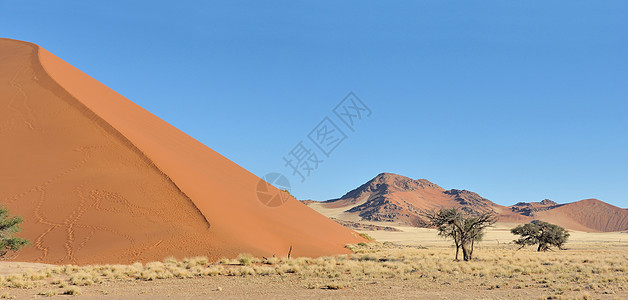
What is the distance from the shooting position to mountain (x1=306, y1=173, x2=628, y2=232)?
504 ft

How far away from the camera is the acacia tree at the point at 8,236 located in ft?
70.3

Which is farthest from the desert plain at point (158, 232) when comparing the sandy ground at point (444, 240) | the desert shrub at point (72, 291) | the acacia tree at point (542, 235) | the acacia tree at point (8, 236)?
the sandy ground at point (444, 240)

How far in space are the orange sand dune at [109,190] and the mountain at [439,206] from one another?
11165 cm

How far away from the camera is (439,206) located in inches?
6855

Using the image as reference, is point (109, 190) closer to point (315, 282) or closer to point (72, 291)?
point (72, 291)

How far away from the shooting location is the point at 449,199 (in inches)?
7372

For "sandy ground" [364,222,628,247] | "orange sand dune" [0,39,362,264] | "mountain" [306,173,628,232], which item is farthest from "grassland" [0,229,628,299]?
"mountain" [306,173,628,232]

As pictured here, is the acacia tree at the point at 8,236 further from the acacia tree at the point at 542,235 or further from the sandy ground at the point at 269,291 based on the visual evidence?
the acacia tree at the point at 542,235

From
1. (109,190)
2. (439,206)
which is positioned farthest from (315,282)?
(439,206)

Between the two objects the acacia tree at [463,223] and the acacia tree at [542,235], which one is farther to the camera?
the acacia tree at [542,235]

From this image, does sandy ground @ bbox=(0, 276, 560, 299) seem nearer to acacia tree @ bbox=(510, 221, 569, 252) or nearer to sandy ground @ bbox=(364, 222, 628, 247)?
acacia tree @ bbox=(510, 221, 569, 252)

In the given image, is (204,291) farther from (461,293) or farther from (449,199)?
(449,199)

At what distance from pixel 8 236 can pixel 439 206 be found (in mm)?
166375

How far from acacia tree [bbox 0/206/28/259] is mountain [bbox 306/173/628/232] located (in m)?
126
